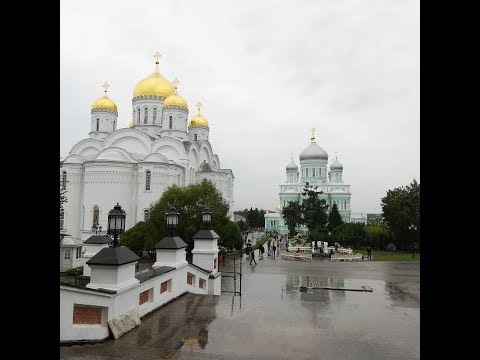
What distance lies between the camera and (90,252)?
42.9 feet

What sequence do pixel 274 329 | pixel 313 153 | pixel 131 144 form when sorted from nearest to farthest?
1. pixel 274 329
2. pixel 131 144
3. pixel 313 153

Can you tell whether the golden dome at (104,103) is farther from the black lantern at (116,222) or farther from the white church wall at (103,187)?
the black lantern at (116,222)

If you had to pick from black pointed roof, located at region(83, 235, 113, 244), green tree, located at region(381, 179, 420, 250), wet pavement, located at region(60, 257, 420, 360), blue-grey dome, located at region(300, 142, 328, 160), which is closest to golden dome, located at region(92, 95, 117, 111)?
green tree, located at region(381, 179, 420, 250)

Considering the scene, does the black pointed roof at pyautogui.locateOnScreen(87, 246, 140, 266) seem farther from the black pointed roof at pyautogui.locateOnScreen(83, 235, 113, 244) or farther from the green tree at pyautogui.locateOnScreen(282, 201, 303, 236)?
the green tree at pyautogui.locateOnScreen(282, 201, 303, 236)

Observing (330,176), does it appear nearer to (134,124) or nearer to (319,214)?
(319,214)

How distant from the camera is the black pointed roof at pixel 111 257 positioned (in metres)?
7.02

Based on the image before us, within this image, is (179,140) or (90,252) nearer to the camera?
(90,252)

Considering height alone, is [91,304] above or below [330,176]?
below

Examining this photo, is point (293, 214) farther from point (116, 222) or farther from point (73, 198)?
point (116, 222)

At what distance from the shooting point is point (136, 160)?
40062mm

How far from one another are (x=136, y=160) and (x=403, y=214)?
26.2 meters

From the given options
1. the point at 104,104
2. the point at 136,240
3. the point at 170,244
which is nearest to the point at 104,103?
the point at 104,104
